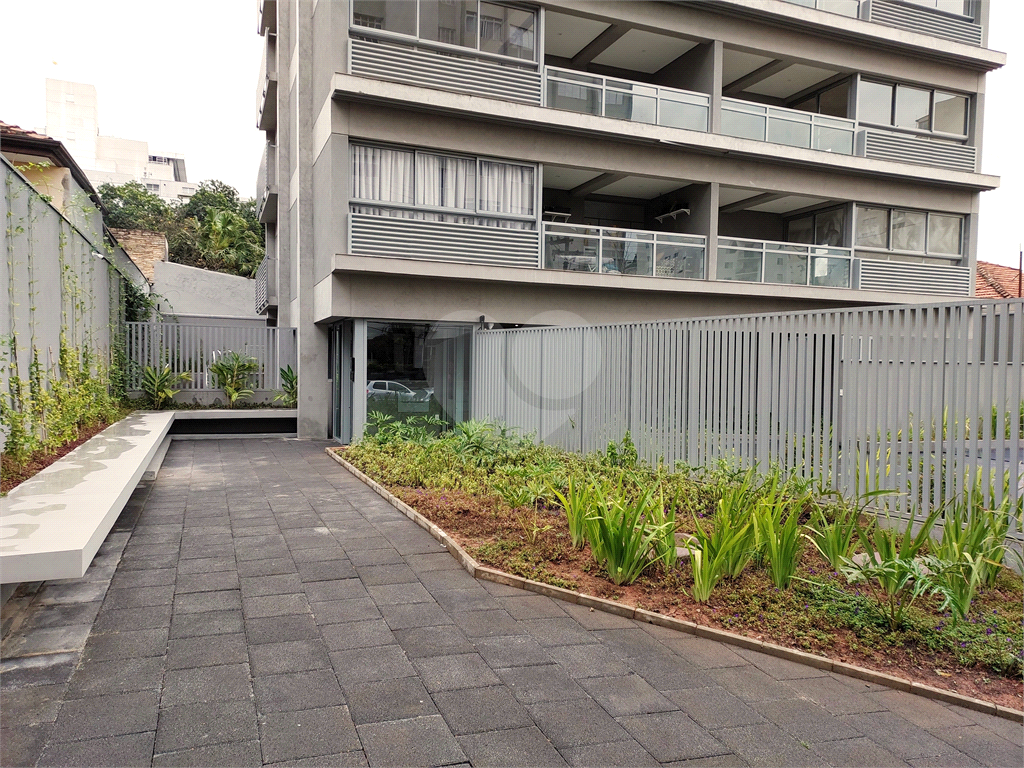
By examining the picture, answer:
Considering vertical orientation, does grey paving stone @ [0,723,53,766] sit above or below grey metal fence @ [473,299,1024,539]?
below

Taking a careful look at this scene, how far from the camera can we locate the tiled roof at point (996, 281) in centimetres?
2394

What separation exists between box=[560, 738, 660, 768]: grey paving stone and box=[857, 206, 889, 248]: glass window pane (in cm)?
1722

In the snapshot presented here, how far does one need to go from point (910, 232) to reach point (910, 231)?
3cm

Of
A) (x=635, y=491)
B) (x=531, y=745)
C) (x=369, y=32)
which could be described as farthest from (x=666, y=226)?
(x=531, y=745)

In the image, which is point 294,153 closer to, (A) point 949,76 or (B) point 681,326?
(B) point 681,326

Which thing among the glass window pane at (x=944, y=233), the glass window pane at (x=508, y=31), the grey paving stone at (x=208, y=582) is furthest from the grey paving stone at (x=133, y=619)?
the glass window pane at (x=944, y=233)

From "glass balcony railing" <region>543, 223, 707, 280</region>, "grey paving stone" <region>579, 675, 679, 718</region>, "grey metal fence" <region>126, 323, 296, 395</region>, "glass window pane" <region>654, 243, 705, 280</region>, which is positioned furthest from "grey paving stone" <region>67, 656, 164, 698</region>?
"glass window pane" <region>654, 243, 705, 280</region>

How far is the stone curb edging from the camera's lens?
12.2 feet

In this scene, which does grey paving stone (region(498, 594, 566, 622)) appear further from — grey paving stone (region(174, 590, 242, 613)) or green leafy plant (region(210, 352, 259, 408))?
green leafy plant (region(210, 352, 259, 408))

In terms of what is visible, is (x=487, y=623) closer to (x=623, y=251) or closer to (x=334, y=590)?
(x=334, y=590)

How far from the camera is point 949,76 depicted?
58.7 feet

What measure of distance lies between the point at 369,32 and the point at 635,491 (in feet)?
33.0

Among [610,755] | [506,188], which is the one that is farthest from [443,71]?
[610,755]

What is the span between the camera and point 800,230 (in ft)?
63.0
